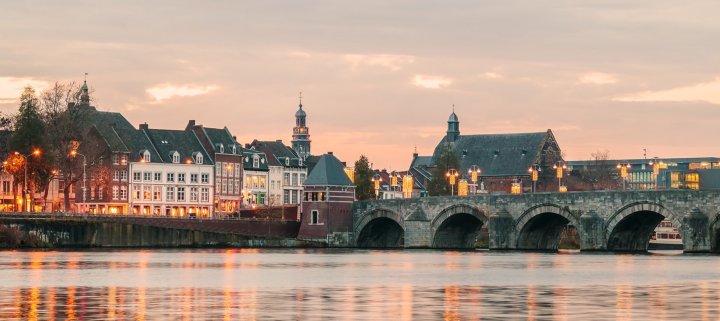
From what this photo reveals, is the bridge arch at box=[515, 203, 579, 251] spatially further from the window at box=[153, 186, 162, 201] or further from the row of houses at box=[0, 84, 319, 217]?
the window at box=[153, 186, 162, 201]

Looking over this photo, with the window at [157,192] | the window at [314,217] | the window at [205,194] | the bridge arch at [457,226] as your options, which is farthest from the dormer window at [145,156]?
the bridge arch at [457,226]

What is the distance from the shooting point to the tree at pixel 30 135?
496ft

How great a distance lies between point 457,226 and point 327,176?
14.7 m

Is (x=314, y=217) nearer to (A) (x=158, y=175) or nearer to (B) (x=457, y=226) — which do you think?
(B) (x=457, y=226)

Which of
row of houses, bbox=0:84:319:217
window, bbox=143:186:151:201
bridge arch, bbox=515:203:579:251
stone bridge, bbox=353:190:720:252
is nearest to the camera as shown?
stone bridge, bbox=353:190:720:252

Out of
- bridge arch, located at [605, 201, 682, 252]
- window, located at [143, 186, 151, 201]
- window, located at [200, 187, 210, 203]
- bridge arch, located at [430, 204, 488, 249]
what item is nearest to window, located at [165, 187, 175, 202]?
window, located at [143, 186, 151, 201]

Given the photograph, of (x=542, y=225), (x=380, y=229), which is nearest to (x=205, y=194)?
(x=380, y=229)

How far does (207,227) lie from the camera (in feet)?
502

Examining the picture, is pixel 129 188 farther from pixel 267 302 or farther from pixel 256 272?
pixel 267 302

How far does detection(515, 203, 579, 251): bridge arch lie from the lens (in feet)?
445

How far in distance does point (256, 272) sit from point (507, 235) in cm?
6050

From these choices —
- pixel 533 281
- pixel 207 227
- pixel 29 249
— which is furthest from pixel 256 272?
pixel 207 227

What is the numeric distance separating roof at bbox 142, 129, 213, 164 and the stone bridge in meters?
36.9

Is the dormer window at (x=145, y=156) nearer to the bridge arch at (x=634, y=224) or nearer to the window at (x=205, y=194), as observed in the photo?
the window at (x=205, y=194)
